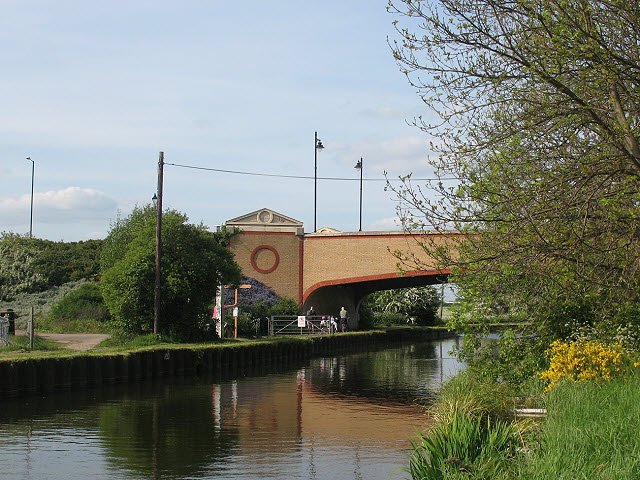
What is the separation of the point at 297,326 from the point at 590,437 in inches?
1440

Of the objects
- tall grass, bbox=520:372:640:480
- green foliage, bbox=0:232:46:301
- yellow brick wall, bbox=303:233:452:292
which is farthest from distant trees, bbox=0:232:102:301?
tall grass, bbox=520:372:640:480

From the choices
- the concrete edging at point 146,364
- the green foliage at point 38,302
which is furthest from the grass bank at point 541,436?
the green foliage at point 38,302

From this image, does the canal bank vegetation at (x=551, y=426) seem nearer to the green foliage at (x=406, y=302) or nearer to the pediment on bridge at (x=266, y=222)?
the pediment on bridge at (x=266, y=222)

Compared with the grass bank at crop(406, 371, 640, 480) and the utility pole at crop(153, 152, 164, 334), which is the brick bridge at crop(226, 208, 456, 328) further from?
the grass bank at crop(406, 371, 640, 480)

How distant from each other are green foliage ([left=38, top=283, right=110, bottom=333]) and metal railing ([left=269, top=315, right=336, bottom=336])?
8817mm

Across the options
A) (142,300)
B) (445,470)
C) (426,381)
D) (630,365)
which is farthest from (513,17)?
(142,300)

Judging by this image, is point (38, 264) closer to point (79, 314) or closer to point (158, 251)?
point (79, 314)

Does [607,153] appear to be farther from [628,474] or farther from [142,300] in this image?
[142,300]

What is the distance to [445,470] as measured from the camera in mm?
8445

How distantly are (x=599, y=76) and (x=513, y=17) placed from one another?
4.76 ft

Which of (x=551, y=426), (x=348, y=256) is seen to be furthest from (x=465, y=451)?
(x=348, y=256)

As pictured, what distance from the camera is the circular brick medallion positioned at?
47.2m

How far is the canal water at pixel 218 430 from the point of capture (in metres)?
12.8

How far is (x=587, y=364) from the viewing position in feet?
36.6
